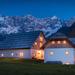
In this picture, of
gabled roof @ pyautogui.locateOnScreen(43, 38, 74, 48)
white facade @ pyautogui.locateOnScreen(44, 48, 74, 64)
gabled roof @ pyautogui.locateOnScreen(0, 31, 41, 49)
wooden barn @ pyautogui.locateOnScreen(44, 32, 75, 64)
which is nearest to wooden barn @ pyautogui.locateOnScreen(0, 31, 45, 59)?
gabled roof @ pyautogui.locateOnScreen(0, 31, 41, 49)

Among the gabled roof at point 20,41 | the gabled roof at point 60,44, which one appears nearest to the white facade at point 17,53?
the gabled roof at point 20,41

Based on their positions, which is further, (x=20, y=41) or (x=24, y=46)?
(x=20, y=41)

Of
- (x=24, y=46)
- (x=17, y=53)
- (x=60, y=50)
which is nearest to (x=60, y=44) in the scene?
(x=60, y=50)

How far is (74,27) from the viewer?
607ft

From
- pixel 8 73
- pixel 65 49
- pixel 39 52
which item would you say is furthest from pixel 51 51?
pixel 8 73

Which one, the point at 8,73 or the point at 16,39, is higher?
the point at 16,39

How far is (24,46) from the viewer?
113 meters

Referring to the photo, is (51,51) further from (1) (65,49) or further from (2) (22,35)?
(2) (22,35)

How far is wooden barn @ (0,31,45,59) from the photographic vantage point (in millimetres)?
113188

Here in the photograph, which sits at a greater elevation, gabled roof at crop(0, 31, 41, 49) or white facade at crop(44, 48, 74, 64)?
gabled roof at crop(0, 31, 41, 49)

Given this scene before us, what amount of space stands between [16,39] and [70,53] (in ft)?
71.5

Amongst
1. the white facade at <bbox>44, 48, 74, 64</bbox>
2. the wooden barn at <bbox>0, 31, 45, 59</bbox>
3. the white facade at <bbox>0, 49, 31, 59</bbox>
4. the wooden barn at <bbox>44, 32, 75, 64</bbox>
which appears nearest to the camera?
the white facade at <bbox>44, 48, 74, 64</bbox>

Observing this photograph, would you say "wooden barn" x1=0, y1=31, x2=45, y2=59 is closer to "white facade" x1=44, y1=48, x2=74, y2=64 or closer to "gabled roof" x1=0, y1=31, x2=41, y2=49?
"gabled roof" x1=0, y1=31, x2=41, y2=49

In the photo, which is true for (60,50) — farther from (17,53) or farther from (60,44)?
(17,53)
